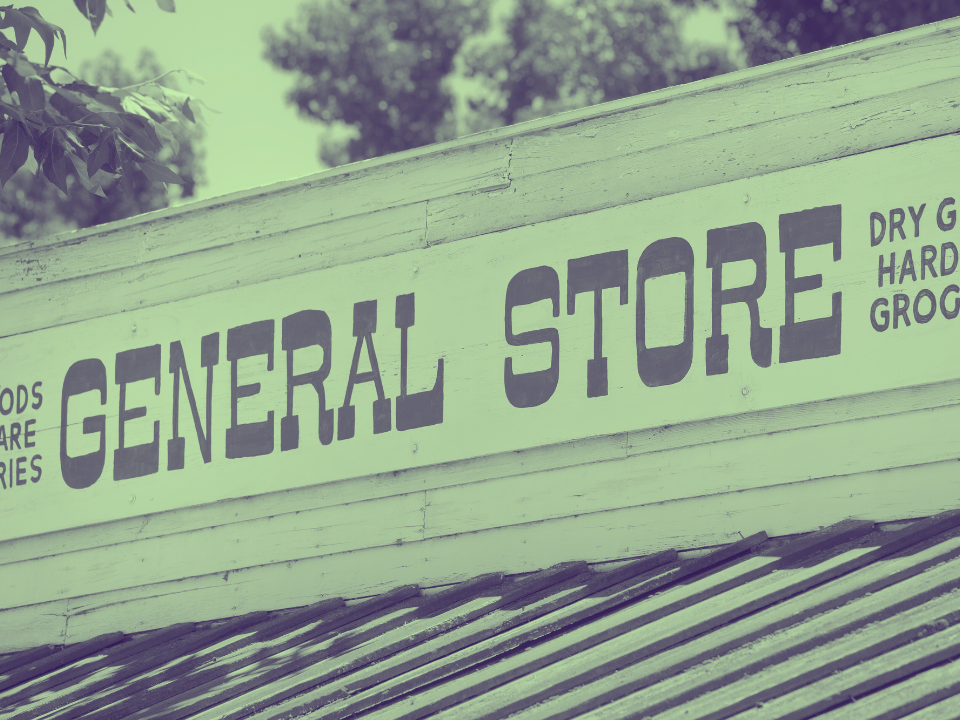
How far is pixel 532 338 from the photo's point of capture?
532cm

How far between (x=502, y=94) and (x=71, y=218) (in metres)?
10.0

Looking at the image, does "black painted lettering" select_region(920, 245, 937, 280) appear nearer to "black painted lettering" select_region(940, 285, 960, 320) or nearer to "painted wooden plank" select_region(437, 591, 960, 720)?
"black painted lettering" select_region(940, 285, 960, 320)

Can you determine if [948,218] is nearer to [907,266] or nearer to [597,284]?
[907,266]

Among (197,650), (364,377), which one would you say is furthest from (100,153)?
(197,650)

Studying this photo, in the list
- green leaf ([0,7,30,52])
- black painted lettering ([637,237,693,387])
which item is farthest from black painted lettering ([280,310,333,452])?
green leaf ([0,7,30,52])

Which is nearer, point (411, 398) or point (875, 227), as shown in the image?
point (875, 227)

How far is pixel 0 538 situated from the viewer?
6406mm

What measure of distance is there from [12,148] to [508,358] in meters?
2.42

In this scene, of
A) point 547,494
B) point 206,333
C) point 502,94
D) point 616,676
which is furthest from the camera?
point 502,94

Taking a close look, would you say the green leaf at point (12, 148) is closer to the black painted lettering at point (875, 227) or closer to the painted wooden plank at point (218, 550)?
the painted wooden plank at point (218, 550)

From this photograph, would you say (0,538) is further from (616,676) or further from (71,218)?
(71,218)

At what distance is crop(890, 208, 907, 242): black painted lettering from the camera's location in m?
4.61

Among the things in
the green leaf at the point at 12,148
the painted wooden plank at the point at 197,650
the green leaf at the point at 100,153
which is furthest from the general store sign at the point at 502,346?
the green leaf at the point at 12,148

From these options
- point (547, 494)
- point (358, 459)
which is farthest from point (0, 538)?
point (547, 494)
